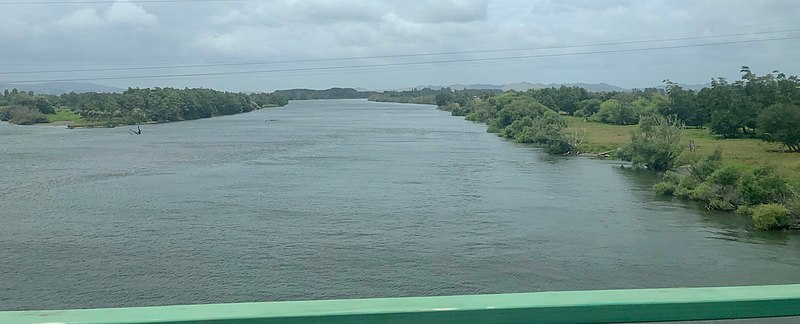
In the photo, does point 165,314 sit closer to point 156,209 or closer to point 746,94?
point 156,209

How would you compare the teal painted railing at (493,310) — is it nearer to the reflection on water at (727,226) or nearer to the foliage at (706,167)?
the reflection on water at (727,226)

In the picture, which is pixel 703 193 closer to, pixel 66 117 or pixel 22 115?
pixel 22 115

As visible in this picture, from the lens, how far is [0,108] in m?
31.6

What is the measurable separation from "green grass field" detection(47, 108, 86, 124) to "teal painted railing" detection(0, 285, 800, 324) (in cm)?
3358

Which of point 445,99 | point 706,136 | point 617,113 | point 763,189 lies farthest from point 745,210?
point 445,99

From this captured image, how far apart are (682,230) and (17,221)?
11067mm

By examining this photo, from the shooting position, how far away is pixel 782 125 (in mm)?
20109

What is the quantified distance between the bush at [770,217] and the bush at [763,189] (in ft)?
3.15

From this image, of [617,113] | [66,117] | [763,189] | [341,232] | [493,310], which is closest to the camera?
[493,310]

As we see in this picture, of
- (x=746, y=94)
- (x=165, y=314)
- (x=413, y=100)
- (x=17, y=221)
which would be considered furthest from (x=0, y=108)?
(x=413, y=100)

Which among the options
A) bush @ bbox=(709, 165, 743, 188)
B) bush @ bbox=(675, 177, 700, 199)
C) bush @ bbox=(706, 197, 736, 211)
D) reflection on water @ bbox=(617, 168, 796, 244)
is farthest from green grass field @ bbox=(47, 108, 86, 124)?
bush @ bbox=(706, 197, 736, 211)

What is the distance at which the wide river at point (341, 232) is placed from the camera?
889 centimetres

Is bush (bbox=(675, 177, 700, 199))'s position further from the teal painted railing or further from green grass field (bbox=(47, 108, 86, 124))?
green grass field (bbox=(47, 108, 86, 124))

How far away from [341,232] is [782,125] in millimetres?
14901
